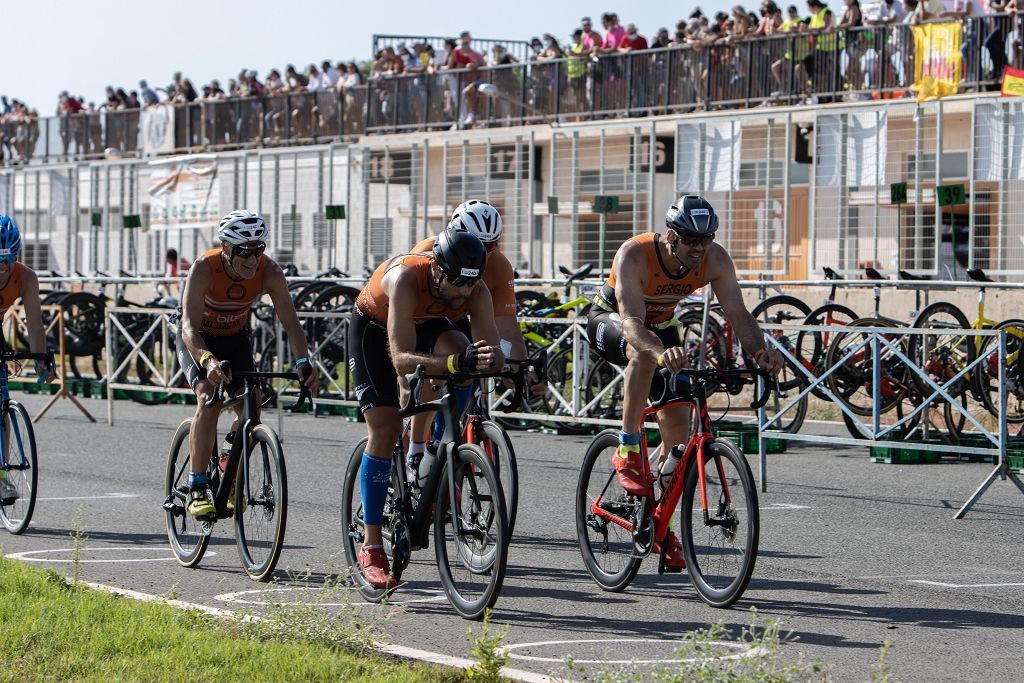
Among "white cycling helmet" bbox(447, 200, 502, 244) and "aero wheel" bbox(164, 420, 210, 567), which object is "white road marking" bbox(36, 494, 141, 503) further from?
"white cycling helmet" bbox(447, 200, 502, 244)

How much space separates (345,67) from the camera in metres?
30.1

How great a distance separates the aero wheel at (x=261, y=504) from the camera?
8.47m

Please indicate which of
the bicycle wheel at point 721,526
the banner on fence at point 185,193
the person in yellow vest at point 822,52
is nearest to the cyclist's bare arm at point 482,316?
the bicycle wheel at point 721,526

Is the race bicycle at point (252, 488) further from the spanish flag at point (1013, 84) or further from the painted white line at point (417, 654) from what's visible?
the spanish flag at point (1013, 84)

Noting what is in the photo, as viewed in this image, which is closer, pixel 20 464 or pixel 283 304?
pixel 283 304

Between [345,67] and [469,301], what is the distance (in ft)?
75.2

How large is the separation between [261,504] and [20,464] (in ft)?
8.97

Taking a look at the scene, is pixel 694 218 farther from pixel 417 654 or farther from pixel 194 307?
pixel 194 307

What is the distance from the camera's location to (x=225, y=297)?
9.14 m

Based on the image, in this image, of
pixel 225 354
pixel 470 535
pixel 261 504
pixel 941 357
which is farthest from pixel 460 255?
pixel 941 357

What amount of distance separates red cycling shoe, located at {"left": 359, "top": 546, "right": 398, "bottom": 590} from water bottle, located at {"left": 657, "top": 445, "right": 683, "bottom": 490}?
1.40 m

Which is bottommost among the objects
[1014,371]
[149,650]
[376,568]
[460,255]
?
[149,650]

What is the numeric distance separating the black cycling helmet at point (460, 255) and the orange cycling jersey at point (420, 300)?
29 cm

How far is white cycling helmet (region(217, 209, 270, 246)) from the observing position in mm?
8883
